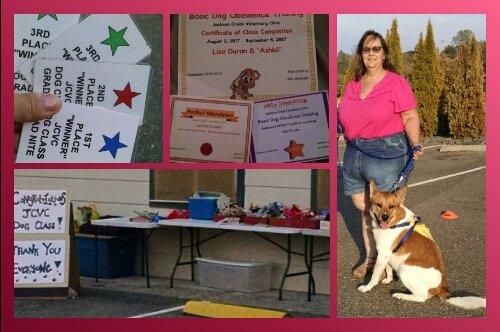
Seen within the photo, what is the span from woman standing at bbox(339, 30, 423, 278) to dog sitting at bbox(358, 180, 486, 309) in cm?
9

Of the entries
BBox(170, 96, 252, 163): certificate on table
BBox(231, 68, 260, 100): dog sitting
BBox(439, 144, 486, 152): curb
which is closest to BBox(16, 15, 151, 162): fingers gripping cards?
BBox(170, 96, 252, 163): certificate on table

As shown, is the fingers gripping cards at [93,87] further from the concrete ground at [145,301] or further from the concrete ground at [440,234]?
the concrete ground at [440,234]

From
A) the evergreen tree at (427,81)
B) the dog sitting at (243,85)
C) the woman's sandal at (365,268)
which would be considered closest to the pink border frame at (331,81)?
the woman's sandal at (365,268)

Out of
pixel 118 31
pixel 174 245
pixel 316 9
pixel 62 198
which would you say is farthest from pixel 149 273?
pixel 316 9

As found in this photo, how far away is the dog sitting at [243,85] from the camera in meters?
6.18

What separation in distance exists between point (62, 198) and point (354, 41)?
1957 millimetres

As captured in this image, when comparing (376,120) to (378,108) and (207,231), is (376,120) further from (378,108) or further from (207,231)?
(207,231)

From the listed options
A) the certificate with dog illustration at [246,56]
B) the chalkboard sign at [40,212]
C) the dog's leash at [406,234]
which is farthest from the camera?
the chalkboard sign at [40,212]

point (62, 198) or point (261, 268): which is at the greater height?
point (62, 198)

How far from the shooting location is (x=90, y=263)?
6.50 m

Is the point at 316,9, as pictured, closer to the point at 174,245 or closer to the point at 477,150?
the point at 477,150

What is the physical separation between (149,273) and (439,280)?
5.65 feet

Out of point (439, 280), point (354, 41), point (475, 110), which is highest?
point (354, 41)

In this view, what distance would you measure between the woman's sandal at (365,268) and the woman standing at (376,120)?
319 mm
